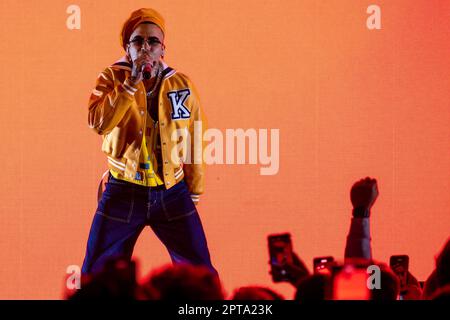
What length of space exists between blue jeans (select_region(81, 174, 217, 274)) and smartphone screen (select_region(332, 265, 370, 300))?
1290 millimetres

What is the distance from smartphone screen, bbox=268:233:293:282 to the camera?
263cm

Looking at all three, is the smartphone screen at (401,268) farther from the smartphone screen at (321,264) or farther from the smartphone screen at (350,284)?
the smartphone screen at (350,284)

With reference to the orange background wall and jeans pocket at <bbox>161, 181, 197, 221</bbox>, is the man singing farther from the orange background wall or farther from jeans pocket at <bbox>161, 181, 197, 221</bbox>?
the orange background wall

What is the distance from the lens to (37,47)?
3.98 metres

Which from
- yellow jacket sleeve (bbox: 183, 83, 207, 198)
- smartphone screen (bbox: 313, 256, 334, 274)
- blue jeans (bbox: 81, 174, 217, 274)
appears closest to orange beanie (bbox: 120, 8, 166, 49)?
yellow jacket sleeve (bbox: 183, 83, 207, 198)

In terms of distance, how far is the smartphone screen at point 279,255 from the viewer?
2633 millimetres

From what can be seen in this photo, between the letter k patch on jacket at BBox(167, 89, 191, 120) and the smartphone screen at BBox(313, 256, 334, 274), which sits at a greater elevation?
the letter k patch on jacket at BBox(167, 89, 191, 120)

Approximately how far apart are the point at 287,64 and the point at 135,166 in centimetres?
118

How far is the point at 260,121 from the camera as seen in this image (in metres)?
4.09

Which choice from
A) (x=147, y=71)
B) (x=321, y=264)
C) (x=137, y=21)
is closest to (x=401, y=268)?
(x=321, y=264)

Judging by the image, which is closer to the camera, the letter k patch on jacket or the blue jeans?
the blue jeans

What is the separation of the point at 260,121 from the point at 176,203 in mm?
843
